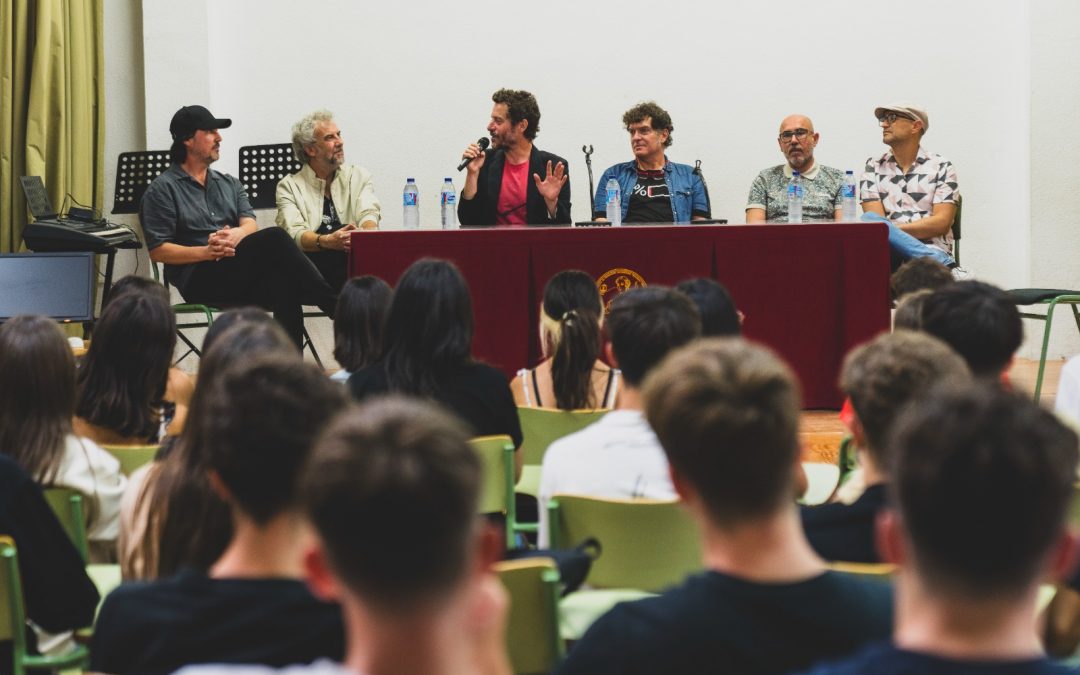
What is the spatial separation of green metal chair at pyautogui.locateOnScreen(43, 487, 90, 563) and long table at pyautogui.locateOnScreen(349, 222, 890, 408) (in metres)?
2.99

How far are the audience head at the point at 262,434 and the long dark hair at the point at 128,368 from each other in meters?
1.45

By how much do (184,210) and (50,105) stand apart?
1.12m

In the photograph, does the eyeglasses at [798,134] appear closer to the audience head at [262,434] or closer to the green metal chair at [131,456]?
the green metal chair at [131,456]

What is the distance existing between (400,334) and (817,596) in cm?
179

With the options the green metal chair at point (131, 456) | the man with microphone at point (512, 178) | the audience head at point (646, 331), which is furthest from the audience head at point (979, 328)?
the man with microphone at point (512, 178)

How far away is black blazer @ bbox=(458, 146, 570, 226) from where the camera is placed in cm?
599

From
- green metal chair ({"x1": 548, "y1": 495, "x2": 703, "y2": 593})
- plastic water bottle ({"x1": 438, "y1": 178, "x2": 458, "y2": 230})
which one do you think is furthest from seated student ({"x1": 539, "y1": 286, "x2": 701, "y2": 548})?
plastic water bottle ({"x1": 438, "y1": 178, "x2": 458, "y2": 230})

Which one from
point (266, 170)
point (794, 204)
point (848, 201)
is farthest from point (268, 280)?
point (848, 201)

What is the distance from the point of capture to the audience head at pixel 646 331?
7.99 ft

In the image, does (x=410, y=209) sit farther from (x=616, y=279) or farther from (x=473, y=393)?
(x=473, y=393)

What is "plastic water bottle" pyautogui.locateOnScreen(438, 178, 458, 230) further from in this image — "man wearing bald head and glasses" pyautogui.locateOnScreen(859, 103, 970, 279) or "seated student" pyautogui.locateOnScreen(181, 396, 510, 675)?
"seated student" pyautogui.locateOnScreen(181, 396, 510, 675)

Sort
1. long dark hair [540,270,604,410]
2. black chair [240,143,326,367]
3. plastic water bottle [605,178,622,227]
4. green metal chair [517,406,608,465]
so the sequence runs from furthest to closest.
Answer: black chair [240,143,326,367] < plastic water bottle [605,178,622,227] < long dark hair [540,270,604,410] < green metal chair [517,406,608,465]

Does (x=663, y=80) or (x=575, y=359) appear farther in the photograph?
(x=663, y=80)

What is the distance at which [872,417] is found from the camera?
5.67ft
